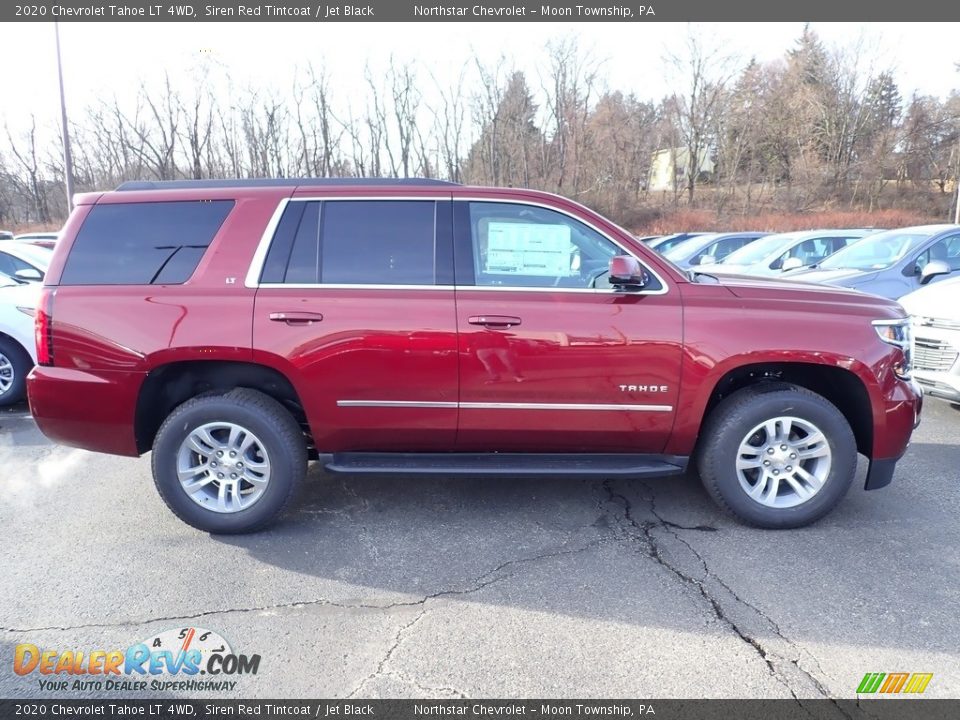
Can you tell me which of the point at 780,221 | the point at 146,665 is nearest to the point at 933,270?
the point at 146,665

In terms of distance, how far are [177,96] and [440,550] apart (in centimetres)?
4844

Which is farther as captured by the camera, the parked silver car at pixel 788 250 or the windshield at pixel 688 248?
the windshield at pixel 688 248

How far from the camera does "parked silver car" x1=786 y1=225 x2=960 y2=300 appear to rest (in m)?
7.56

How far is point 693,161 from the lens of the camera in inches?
1797

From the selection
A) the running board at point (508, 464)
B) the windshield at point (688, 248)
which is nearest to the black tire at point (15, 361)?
the running board at point (508, 464)

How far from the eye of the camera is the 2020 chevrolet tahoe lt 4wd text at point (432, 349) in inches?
136

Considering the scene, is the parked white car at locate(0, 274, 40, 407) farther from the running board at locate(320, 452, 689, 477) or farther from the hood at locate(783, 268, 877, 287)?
the hood at locate(783, 268, 877, 287)

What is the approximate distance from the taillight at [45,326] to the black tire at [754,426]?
153 inches

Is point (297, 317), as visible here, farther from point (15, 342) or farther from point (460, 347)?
point (15, 342)

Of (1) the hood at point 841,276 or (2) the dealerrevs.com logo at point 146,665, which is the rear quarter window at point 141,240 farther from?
(1) the hood at point 841,276

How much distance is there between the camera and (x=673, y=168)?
152 ft

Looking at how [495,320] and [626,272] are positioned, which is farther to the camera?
[495,320]

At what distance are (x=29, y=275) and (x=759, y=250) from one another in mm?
11345

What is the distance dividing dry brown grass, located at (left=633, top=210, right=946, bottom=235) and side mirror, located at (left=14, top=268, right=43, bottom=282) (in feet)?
111
